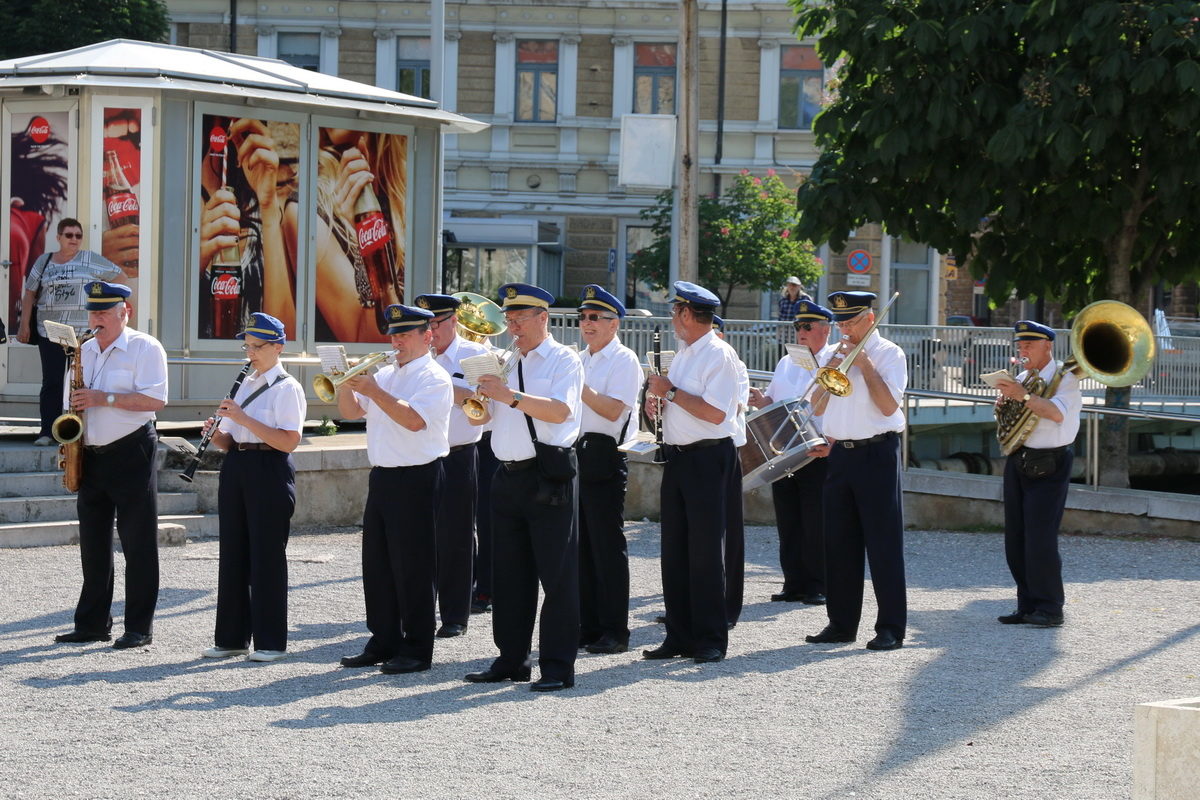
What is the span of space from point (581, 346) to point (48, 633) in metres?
8.95

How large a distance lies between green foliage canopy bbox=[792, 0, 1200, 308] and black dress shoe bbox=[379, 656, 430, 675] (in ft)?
27.2

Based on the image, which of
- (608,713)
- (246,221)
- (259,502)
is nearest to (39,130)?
(246,221)

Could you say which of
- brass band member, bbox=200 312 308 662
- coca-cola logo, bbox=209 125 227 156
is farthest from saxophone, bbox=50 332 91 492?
coca-cola logo, bbox=209 125 227 156

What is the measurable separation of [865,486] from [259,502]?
337cm

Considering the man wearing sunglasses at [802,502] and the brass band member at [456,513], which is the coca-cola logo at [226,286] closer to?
the brass band member at [456,513]

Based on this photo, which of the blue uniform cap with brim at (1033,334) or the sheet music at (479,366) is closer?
the sheet music at (479,366)

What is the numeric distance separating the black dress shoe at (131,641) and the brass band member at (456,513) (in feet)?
5.36

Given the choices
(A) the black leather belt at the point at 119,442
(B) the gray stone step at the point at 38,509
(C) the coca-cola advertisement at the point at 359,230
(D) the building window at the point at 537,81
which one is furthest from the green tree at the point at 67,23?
(A) the black leather belt at the point at 119,442

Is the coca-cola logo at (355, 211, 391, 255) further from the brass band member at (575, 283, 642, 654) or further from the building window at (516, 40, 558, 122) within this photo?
the building window at (516, 40, 558, 122)

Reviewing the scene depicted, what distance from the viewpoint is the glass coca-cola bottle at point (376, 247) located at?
1600 centimetres

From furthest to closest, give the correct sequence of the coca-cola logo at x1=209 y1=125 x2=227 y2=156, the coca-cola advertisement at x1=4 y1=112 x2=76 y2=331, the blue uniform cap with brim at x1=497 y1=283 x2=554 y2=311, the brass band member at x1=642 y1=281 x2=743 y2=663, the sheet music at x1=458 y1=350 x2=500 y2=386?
the coca-cola logo at x1=209 y1=125 x2=227 y2=156, the coca-cola advertisement at x1=4 y1=112 x2=76 y2=331, the brass band member at x1=642 y1=281 x2=743 y2=663, the blue uniform cap with brim at x1=497 y1=283 x2=554 y2=311, the sheet music at x1=458 y1=350 x2=500 y2=386

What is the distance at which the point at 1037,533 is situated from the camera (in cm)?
1045

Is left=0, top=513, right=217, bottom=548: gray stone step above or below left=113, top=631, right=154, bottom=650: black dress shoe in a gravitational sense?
above

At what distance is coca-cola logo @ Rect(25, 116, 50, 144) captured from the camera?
1473 cm
